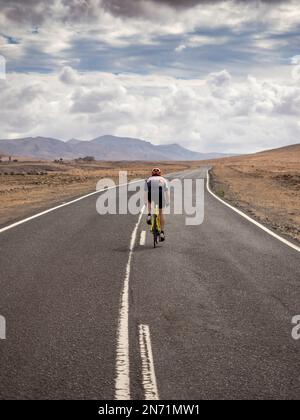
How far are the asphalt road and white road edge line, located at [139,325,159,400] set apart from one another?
20 mm

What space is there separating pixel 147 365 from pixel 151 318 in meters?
1.51

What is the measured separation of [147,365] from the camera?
17.5 ft

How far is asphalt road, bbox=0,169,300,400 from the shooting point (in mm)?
4953

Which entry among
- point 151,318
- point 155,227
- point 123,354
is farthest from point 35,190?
point 123,354

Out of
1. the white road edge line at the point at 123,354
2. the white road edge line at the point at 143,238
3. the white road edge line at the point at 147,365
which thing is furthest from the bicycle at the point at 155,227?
the white road edge line at the point at 147,365

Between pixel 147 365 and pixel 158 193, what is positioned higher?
pixel 158 193

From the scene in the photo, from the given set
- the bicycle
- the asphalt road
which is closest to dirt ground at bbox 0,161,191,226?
the bicycle

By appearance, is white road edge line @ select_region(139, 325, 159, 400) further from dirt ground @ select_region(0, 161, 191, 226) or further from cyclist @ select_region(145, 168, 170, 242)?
dirt ground @ select_region(0, 161, 191, 226)

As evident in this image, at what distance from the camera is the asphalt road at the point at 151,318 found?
4.95m

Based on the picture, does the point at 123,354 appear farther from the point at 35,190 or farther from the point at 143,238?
the point at 35,190

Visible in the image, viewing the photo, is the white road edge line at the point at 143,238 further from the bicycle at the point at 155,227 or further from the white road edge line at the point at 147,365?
the white road edge line at the point at 147,365

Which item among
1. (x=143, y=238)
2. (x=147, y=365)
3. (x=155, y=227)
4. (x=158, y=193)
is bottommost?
(x=147, y=365)

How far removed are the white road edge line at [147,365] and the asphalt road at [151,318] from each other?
0.07ft

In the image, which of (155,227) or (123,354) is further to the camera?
(155,227)
